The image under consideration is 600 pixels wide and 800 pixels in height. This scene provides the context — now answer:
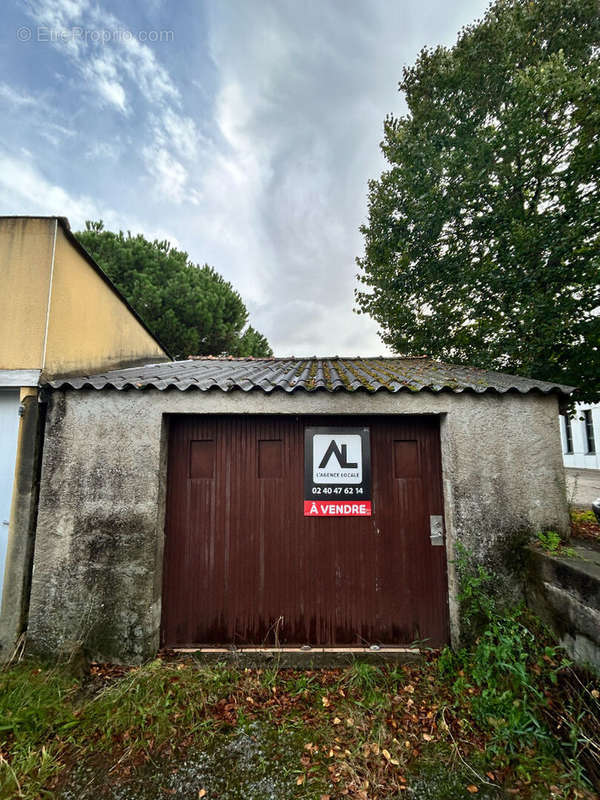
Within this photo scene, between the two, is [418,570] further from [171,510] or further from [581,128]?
[581,128]

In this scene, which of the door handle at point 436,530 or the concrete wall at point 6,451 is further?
the door handle at point 436,530

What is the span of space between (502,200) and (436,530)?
8.22 m

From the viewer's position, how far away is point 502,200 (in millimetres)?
7516

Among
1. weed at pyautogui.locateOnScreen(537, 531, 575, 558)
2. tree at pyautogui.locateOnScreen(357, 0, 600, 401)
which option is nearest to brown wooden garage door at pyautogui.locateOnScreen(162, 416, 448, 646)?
weed at pyautogui.locateOnScreen(537, 531, 575, 558)

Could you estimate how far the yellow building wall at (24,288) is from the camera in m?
3.63

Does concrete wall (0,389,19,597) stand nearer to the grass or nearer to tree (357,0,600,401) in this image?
the grass

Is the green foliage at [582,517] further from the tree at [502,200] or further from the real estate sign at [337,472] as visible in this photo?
the real estate sign at [337,472]

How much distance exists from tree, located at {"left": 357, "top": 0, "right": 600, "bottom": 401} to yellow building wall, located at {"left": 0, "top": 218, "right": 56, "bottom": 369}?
8.27 metres

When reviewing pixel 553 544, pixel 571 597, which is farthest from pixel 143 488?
pixel 553 544

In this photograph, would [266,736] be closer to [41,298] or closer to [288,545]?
[288,545]

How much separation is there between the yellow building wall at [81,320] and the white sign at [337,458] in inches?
134

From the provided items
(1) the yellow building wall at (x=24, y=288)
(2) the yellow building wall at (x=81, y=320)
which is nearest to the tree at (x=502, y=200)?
Answer: (2) the yellow building wall at (x=81, y=320)

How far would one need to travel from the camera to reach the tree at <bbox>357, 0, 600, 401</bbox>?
650 centimetres

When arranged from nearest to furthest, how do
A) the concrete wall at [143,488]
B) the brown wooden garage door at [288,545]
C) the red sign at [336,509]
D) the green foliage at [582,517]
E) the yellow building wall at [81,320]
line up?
1. the concrete wall at [143,488]
2. the brown wooden garage door at [288,545]
3. the red sign at [336,509]
4. the yellow building wall at [81,320]
5. the green foliage at [582,517]
